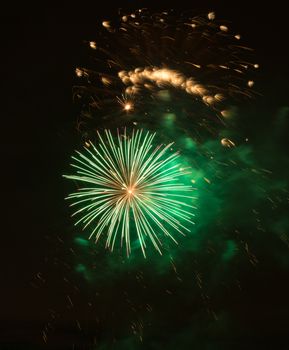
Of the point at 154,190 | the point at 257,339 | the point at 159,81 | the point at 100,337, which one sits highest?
the point at 159,81

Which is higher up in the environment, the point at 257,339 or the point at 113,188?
the point at 113,188

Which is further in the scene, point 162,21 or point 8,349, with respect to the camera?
point 8,349

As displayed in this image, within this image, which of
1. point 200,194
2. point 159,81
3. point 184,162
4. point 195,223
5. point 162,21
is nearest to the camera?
point 162,21

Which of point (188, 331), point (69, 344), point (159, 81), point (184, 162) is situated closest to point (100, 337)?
point (69, 344)

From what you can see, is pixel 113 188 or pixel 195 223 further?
pixel 195 223

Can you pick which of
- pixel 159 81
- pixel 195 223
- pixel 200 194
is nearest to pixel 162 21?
pixel 159 81

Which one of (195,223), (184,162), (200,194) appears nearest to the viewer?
(184,162)

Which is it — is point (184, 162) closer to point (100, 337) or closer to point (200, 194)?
point (200, 194)

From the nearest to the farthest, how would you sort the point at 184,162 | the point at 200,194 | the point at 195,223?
the point at 184,162 → the point at 200,194 → the point at 195,223

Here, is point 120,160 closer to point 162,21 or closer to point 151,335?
point 162,21
